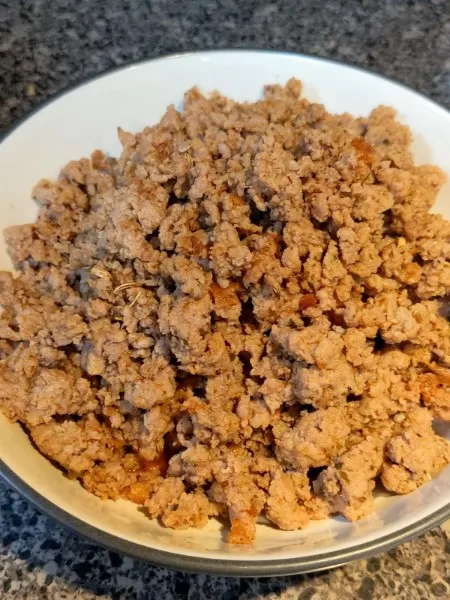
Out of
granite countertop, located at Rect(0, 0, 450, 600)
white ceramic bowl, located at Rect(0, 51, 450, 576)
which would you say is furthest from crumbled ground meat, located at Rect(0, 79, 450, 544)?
granite countertop, located at Rect(0, 0, 450, 600)

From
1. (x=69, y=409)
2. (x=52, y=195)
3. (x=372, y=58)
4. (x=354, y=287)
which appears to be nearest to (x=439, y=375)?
(x=354, y=287)

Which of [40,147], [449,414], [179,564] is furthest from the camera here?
[40,147]

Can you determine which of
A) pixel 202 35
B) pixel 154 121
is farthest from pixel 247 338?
pixel 202 35

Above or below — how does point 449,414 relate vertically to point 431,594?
above

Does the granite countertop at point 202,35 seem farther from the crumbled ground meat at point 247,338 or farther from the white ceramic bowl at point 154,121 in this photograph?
the crumbled ground meat at point 247,338

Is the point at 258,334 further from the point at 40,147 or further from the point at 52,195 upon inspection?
the point at 40,147
